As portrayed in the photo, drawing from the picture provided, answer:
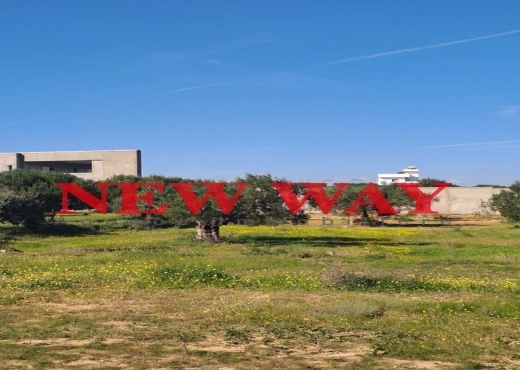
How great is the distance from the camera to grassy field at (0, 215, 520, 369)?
8250 mm

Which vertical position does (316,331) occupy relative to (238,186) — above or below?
below

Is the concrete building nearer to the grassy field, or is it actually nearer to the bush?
the bush

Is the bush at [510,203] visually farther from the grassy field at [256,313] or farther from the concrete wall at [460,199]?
the grassy field at [256,313]

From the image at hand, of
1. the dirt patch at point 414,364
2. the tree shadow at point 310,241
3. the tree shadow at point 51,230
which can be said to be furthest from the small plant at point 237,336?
the tree shadow at point 51,230

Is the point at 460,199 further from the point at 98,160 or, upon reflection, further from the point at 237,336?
the point at 237,336

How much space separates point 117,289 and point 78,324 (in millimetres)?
4275

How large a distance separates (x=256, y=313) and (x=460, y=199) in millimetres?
59648

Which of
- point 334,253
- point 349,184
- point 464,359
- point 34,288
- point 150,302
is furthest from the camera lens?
point 349,184

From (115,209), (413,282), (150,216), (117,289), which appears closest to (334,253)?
(413,282)

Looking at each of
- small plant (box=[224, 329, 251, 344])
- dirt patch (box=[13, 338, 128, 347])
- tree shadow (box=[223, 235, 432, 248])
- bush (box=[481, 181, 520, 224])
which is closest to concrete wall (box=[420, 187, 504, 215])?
bush (box=[481, 181, 520, 224])

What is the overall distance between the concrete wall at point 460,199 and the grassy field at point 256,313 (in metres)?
45.2

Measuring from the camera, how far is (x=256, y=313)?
38.0 ft

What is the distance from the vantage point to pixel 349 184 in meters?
54.9

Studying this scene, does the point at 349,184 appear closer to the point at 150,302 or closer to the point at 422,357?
the point at 150,302
